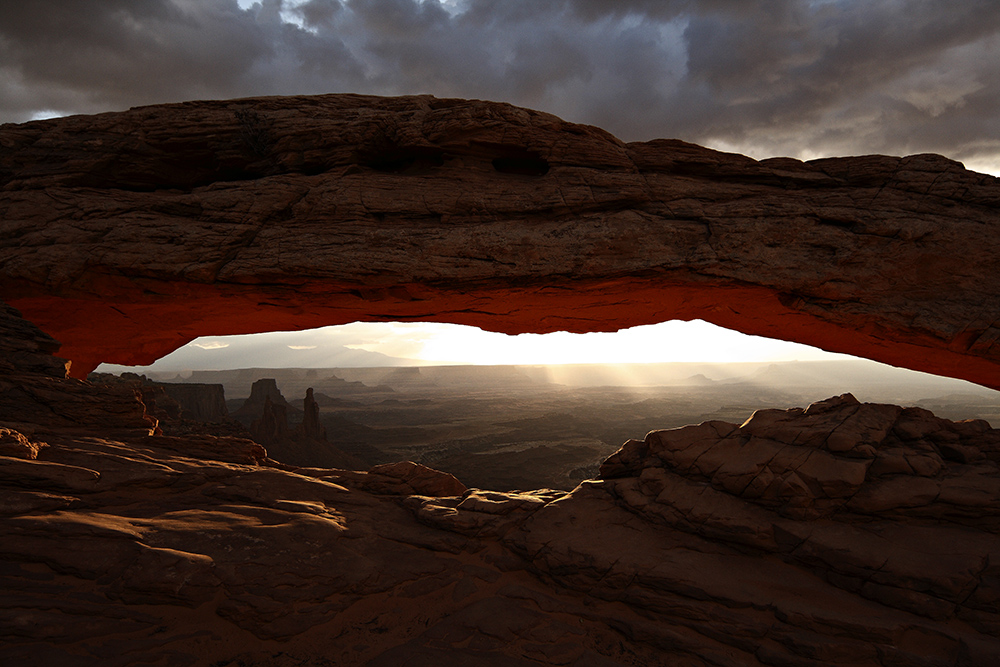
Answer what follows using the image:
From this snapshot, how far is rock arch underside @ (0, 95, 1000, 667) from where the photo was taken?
6.73 m

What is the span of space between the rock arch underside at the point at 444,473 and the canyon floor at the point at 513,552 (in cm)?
5

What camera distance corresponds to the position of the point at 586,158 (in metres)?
11.8

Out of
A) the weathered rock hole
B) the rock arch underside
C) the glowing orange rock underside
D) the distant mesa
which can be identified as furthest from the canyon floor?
the distant mesa

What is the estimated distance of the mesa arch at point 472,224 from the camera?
10.6 metres

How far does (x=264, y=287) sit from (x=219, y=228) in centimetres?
181

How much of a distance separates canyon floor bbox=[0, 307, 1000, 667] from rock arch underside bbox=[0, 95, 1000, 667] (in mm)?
50

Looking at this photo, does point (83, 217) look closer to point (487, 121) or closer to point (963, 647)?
point (487, 121)

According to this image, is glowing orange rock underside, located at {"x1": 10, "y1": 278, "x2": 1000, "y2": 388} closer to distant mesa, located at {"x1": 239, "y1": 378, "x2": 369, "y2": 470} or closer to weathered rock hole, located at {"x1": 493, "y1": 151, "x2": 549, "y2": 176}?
weathered rock hole, located at {"x1": 493, "y1": 151, "x2": 549, "y2": 176}

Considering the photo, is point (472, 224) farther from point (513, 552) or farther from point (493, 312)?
point (513, 552)

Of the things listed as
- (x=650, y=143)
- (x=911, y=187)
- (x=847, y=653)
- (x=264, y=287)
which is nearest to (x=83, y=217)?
(x=264, y=287)

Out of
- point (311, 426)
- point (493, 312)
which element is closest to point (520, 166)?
point (493, 312)

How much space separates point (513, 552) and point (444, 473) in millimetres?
3091

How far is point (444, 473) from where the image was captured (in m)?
11.4

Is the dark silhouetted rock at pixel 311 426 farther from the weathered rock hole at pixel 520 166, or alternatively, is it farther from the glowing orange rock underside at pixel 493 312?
the weathered rock hole at pixel 520 166
